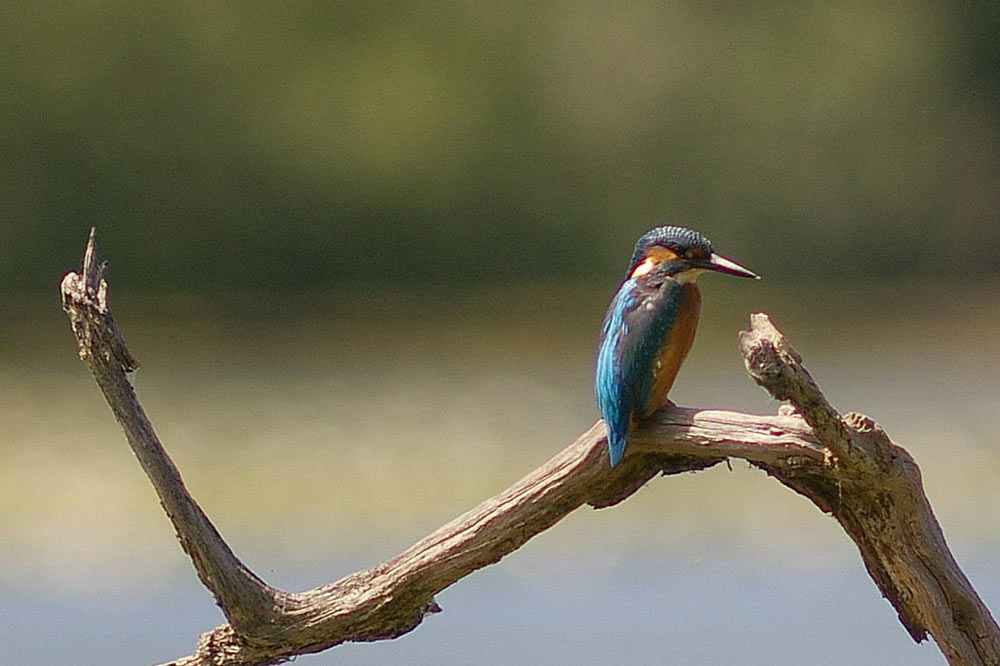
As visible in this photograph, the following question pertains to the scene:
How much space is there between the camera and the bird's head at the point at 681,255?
1.48 meters

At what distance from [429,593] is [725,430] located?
32cm

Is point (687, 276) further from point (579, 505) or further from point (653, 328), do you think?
point (579, 505)

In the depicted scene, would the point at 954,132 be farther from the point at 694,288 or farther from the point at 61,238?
the point at 694,288

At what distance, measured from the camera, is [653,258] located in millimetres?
1506

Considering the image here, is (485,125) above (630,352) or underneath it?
above

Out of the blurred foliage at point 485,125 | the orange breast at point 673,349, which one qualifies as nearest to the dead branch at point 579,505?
the orange breast at point 673,349

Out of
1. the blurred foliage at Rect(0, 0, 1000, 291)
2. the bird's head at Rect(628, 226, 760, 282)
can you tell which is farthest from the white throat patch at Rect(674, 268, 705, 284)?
the blurred foliage at Rect(0, 0, 1000, 291)

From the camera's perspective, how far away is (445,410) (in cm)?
477

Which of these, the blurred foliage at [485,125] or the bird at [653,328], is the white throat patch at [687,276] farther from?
the blurred foliage at [485,125]

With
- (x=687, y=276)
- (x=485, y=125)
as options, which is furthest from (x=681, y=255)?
(x=485, y=125)

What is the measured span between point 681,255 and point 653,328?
70 millimetres

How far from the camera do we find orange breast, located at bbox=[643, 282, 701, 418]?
1.48 metres

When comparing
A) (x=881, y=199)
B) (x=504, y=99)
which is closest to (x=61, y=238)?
(x=504, y=99)

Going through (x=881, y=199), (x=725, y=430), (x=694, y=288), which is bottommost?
(x=725, y=430)
